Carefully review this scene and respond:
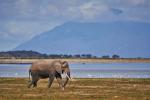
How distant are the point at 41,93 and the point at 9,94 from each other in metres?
2.50

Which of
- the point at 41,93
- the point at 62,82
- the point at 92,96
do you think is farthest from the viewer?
the point at 62,82

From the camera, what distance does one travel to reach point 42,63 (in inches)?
2194

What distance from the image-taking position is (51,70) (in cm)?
5469

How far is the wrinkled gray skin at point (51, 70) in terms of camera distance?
176 feet

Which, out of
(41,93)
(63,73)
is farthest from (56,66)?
(41,93)

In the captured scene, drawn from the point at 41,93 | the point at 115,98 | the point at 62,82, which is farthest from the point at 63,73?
the point at 115,98

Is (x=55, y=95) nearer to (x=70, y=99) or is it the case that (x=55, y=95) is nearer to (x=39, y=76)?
(x=70, y=99)

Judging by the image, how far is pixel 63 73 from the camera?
→ 5378cm

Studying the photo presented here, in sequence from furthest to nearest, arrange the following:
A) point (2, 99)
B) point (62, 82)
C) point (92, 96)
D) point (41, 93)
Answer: point (62, 82) → point (41, 93) → point (92, 96) → point (2, 99)

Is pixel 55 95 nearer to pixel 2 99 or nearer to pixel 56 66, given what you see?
pixel 2 99

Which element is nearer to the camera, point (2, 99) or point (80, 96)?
point (2, 99)

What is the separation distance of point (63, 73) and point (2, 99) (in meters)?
13.1

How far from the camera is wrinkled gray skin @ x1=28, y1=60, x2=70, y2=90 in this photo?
53781 millimetres

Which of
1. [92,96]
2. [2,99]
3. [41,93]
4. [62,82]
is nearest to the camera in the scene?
[2,99]
